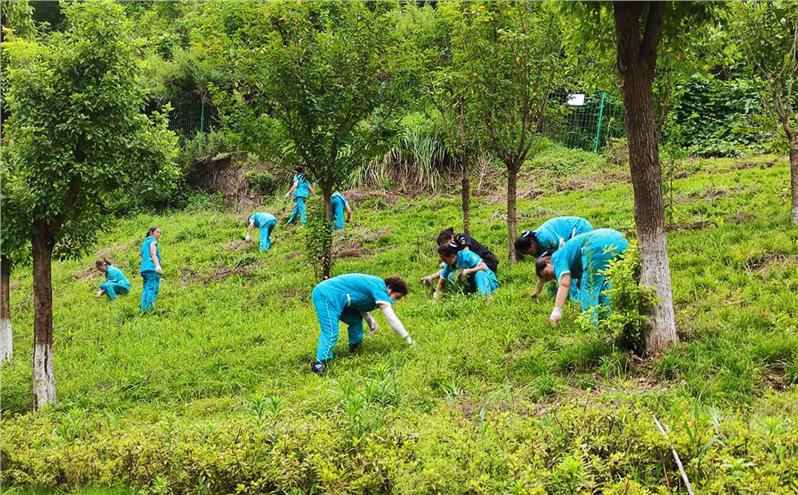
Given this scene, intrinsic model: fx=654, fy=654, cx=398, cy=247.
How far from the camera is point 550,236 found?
28.3 feet

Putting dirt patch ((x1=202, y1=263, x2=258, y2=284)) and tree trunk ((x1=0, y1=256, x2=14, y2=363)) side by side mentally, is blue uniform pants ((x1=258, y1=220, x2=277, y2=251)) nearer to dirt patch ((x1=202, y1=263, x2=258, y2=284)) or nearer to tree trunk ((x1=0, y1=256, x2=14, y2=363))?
dirt patch ((x1=202, y1=263, x2=258, y2=284))

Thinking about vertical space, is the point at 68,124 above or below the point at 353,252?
above

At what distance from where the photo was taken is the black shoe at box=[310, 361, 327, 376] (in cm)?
708

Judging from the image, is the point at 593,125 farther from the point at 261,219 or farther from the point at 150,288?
the point at 150,288

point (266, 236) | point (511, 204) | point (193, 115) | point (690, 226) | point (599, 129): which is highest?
point (193, 115)

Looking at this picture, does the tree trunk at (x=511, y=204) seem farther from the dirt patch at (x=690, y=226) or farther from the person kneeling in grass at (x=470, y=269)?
the dirt patch at (x=690, y=226)

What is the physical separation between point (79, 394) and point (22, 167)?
2.72 m

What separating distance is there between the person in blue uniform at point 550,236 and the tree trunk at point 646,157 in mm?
→ 2575

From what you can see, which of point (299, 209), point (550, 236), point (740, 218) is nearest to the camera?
point (550, 236)

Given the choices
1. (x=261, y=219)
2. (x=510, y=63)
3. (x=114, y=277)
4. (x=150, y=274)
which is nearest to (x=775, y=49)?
(x=510, y=63)

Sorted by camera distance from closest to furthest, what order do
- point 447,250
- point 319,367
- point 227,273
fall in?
point 319,367
point 447,250
point 227,273

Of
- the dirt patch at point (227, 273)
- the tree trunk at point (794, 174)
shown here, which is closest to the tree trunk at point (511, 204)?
the tree trunk at point (794, 174)

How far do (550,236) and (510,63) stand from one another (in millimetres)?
2862

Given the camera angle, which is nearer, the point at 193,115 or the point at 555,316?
the point at 555,316
